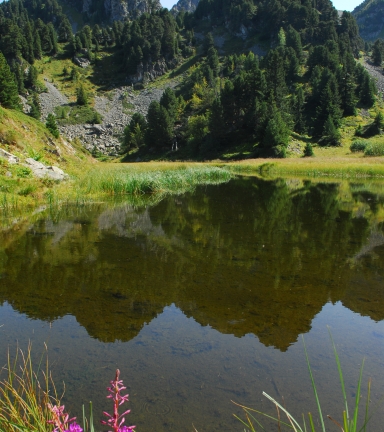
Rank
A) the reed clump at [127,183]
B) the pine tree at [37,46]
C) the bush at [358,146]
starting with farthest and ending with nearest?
the pine tree at [37,46], the bush at [358,146], the reed clump at [127,183]

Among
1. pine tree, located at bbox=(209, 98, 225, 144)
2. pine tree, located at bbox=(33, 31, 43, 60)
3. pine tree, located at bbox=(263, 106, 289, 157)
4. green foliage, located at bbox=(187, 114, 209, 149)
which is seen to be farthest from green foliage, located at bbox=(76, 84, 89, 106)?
pine tree, located at bbox=(263, 106, 289, 157)

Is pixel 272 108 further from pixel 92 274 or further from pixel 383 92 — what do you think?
pixel 92 274

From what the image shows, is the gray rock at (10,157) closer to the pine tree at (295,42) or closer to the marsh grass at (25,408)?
the marsh grass at (25,408)

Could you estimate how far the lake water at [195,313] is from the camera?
4051mm

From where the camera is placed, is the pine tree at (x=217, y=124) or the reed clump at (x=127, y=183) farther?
the pine tree at (x=217, y=124)

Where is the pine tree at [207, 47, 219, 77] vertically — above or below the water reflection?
above

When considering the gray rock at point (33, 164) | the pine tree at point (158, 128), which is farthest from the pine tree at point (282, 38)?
the gray rock at point (33, 164)

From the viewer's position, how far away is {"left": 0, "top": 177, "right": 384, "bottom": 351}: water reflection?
19.7 ft

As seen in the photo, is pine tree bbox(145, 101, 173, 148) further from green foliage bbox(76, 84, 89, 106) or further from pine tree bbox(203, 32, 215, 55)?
pine tree bbox(203, 32, 215, 55)

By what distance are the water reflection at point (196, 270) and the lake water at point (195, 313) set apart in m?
0.04

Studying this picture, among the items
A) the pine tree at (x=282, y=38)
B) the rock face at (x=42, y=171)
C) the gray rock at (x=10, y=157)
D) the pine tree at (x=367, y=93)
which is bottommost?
the rock face at (x=42, y=171)

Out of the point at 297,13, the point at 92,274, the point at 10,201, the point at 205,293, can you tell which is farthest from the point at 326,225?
the point at 297,13

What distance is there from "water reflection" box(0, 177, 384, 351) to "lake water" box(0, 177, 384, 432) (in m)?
0.04

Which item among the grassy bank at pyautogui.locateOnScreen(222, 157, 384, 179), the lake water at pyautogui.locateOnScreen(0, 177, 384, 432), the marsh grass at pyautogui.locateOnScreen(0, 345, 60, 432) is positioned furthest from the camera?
the grassy bank at pyautogui.locateOnScreen(222, 157, 384, 179)
